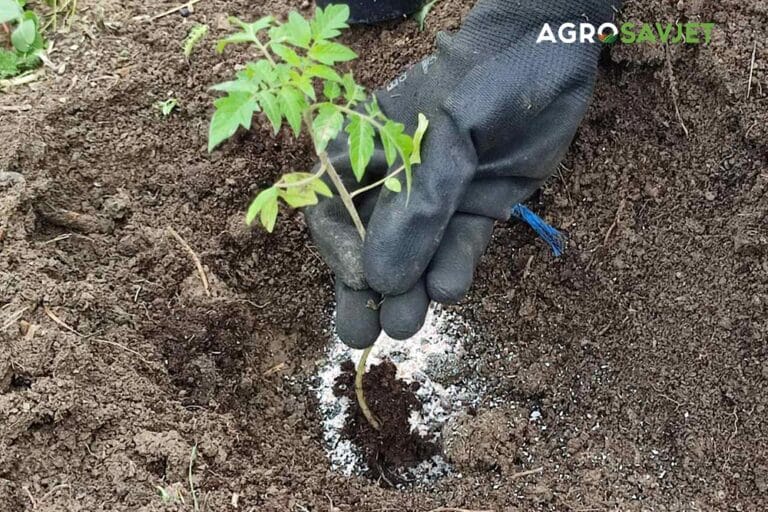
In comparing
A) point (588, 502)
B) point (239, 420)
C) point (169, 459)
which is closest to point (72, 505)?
point (169, 459)

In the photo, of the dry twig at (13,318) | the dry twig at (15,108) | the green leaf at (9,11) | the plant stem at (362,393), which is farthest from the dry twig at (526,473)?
the green leaf at (9,11)

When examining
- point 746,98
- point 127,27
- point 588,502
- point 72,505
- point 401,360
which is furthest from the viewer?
point 127,27

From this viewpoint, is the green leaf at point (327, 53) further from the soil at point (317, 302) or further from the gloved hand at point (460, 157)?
the soil at point (317, 302)

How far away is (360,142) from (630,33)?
953 mm

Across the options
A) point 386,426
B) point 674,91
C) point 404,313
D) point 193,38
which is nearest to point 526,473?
point 386,426

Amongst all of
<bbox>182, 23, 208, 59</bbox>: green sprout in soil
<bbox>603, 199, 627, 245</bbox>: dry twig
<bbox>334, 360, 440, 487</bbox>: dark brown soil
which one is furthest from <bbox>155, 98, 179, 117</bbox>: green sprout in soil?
<bbox>603, 199, 627, 245</bbox>: dry twig

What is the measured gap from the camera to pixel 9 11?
1.92 m

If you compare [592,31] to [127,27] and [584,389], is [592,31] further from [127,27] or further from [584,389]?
[127,27]

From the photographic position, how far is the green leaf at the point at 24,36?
1937 mm

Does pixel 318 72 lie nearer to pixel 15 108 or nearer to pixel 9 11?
pixel 15 108

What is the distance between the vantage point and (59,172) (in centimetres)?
171

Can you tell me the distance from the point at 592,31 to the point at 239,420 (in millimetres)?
1186

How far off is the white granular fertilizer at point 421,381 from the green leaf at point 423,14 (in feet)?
2.54

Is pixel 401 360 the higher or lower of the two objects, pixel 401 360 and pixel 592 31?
the lower
